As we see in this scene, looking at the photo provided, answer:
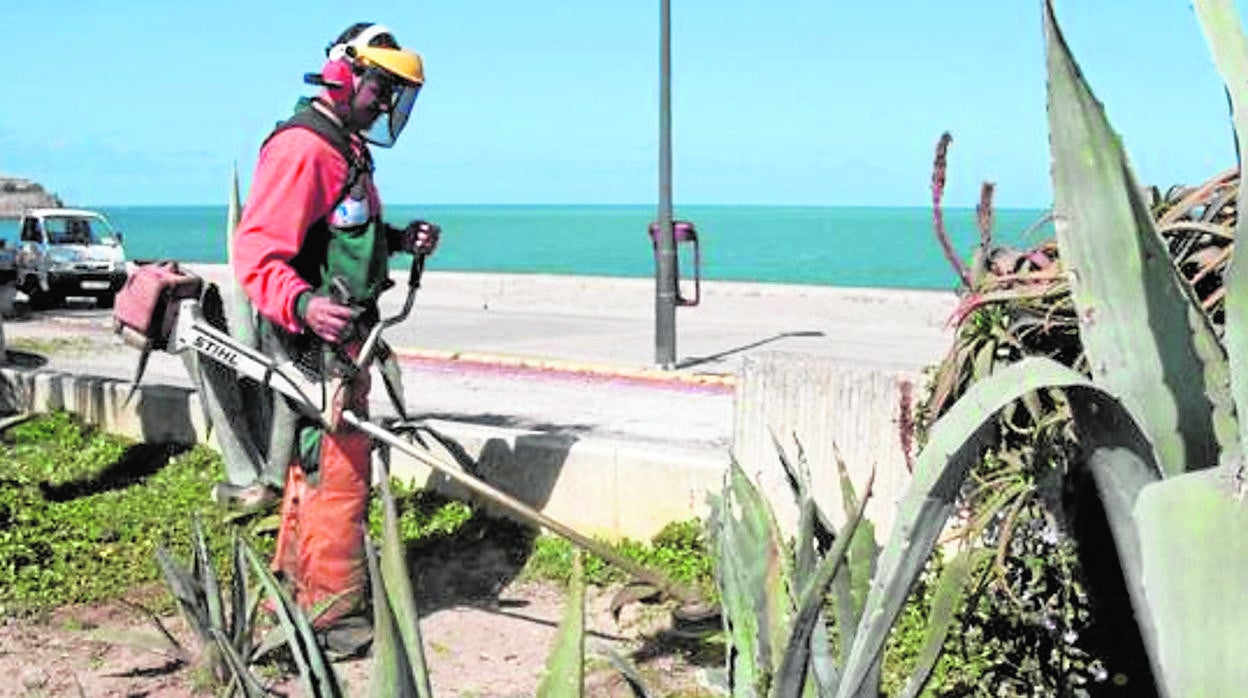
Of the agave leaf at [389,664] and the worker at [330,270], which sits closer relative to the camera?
Answer: the agave leaf at [389,664]

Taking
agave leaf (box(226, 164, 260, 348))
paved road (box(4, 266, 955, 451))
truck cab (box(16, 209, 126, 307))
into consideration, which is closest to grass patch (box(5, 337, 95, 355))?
paved road (box(4, 266, 955, 451))

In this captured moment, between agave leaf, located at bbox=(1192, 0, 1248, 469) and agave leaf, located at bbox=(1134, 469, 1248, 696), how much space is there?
2.3 inches

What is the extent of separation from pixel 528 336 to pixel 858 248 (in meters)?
97.5

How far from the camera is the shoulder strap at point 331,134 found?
469 cm

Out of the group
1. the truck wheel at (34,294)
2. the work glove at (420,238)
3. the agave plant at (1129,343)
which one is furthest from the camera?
the truck wheel at (34,294)

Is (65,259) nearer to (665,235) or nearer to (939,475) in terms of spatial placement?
(665,235)

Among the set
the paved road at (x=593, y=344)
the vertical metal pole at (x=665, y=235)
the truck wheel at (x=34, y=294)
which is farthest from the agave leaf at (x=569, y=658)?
the truck wheel at (x=34, y=294)

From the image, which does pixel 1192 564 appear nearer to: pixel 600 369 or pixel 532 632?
pixel 532 632

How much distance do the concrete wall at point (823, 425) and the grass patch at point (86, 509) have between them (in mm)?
1933

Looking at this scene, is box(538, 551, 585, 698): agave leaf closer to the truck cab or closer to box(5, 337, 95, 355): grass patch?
box(5, 337, 95, 355): grass patch

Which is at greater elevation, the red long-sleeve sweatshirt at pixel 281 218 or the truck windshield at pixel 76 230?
the truck windshield at pixel 76 230

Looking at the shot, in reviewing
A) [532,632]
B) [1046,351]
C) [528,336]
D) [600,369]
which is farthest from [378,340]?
[528,336]

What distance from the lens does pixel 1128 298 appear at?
1.39 metres

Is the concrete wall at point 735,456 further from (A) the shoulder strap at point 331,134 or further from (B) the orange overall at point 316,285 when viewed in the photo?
(A) the shoulder strap at point 331,134
